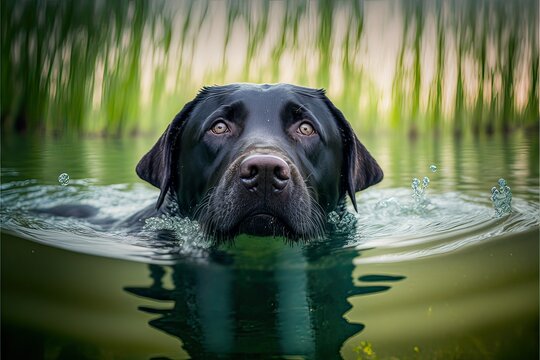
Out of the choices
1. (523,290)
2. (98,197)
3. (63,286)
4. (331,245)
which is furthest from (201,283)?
(98,197)

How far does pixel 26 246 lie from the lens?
3600 millimetres

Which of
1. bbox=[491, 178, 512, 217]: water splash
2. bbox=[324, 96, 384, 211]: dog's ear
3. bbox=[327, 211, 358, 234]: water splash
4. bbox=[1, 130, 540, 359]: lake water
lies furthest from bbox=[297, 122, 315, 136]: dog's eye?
bbox=[491, 178, 512, 217]: water splash

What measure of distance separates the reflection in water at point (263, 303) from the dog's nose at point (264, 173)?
479mm

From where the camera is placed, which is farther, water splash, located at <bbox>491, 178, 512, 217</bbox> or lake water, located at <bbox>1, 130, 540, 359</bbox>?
water splash, located at <bbox>491, 178, 512, 217</bbox>

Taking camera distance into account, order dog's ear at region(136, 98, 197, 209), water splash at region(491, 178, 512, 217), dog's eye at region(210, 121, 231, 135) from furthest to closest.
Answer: water splash at region(491, 178, 512, 217), dog's ear at region(136, 98, 197, 209), dog's eye at region(210, 121, 231, 135)

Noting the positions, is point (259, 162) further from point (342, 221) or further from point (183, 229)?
point (342, 221)

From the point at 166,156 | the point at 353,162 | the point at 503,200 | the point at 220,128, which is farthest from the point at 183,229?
the point at 503,200

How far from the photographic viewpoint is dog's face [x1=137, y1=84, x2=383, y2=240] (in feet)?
10.1

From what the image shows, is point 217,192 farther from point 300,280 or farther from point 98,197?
point 98,197

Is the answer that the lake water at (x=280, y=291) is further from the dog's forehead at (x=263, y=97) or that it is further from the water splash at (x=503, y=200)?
the dog's forehead at (x=263, y=97)

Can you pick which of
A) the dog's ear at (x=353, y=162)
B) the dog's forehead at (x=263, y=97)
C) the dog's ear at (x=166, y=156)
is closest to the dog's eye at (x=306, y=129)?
the dog's forehead at (x=263, y=97)

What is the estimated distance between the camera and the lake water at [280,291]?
2387mm

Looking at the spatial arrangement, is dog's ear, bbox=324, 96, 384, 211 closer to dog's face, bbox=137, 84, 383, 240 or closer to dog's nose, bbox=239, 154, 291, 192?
dog's face, bbox=137, 84, 383, 240

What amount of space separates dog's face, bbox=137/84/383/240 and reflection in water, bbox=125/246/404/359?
207 millimetres
